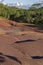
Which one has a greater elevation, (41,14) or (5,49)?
(5,49)

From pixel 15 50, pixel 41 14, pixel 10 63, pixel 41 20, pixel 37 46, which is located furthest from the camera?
pixel 41 14

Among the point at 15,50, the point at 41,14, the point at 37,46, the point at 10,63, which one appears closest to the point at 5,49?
the point at 15,50

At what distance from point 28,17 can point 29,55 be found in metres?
25.6

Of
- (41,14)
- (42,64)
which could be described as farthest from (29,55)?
(41,14)

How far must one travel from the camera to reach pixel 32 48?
460 inches

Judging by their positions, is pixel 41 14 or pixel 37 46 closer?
pixel 37 46

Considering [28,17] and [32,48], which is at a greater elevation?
[32,48]

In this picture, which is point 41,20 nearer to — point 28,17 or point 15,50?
point 28,17

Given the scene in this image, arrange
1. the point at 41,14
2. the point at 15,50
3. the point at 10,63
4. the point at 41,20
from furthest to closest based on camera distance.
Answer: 1. the point at 41,14
2. the point at 41,20
3. the point at 15,50
4. the point at 10,63

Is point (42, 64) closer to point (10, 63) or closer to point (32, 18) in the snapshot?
point (10, 63)

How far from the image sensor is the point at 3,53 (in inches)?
425

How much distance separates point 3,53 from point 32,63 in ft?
5.08

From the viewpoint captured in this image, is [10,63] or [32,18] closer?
[10,63]

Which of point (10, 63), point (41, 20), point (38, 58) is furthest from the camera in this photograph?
point (41, 20)
